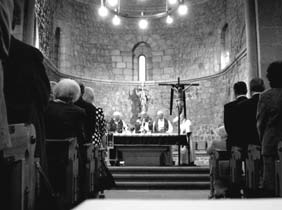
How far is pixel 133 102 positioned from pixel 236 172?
11962mm

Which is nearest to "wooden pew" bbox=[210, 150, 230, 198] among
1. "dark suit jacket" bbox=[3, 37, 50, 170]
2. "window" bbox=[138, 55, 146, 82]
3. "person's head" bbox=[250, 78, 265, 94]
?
"person's head" bbox=[250, 78, 265, 94]

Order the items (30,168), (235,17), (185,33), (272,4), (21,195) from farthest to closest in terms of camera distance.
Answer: (185,33) < (235,17) < (272,4) < (30,168) < (21,195)

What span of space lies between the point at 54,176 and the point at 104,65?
13.5 m

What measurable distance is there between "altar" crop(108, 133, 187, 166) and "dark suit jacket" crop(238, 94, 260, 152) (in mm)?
4901

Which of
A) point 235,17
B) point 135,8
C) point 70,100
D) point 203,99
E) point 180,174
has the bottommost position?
point 180,174

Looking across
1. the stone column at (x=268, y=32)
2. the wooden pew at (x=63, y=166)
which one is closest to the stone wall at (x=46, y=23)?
the stone column at (x=268, y=32)

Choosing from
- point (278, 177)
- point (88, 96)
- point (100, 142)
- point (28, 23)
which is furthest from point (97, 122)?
point (28, 23)

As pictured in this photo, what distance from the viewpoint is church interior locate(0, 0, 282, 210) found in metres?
2.57

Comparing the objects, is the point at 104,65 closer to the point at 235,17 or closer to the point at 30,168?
the point at 235,17

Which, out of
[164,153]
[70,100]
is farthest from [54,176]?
[164,153]

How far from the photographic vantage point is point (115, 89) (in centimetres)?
1642

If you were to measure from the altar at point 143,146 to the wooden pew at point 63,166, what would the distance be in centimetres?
595

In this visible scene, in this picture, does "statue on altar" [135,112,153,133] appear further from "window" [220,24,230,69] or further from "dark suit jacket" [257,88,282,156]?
"dark suit jacket" [257,88,282,156]

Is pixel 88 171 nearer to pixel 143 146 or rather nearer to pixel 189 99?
pixel 143 146
